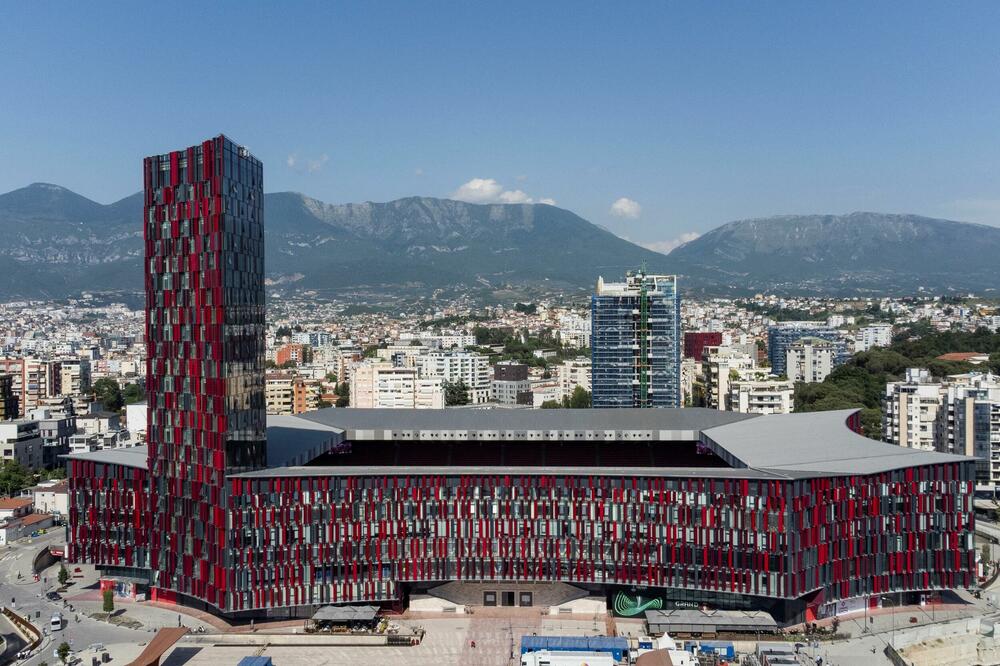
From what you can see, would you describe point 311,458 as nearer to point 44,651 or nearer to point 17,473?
point 44,651

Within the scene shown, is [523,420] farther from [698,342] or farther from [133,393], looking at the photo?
[698,342]

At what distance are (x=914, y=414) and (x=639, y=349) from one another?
2739cm

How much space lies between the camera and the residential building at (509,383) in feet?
459

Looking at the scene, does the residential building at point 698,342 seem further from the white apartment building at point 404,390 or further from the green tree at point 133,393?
the green tree at point 133,393

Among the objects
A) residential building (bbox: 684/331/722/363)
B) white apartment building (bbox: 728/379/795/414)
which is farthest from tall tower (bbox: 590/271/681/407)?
residential building (bbox: 684/331/722/363)

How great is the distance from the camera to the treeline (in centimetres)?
10456

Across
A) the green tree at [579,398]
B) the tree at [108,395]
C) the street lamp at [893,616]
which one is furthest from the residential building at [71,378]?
the street lamp at [893,616]

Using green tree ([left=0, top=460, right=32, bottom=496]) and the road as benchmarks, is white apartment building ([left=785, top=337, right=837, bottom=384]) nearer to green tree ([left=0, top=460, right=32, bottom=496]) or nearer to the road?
green tree ([left=0, top=460, right=32, bottom=496])

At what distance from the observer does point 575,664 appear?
41.8 metres

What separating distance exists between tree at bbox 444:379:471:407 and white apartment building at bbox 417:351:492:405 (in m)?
2.85

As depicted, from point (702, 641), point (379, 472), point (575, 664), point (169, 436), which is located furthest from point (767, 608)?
point (169, 436)

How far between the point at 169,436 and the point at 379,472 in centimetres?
935

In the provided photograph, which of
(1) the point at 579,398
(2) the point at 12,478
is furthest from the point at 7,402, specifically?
(1) the point at 579,398

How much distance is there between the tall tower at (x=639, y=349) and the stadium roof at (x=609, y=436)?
36.4 meters
